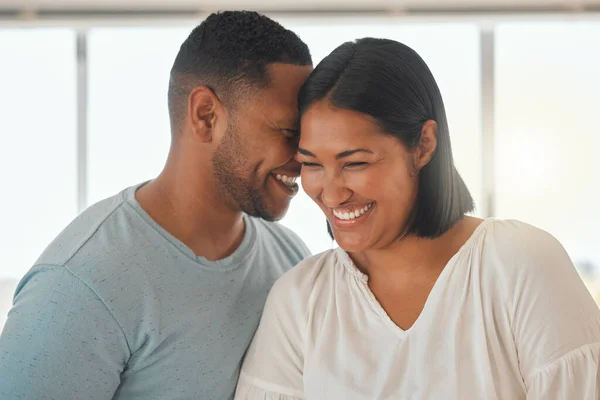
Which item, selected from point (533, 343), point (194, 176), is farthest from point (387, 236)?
point (194, 176)

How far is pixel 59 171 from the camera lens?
473cm

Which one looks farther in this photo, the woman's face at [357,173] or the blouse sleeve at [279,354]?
the blouse sleeve at [279,354]

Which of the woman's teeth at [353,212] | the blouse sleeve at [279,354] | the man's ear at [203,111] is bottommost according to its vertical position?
the blouse sleeve at [279,354]

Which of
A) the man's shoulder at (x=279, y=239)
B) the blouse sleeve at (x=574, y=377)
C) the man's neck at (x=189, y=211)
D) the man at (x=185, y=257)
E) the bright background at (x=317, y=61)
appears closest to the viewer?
the blouse sleeve at (x=574, y=377)

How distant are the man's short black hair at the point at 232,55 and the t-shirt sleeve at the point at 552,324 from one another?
0.67 meters

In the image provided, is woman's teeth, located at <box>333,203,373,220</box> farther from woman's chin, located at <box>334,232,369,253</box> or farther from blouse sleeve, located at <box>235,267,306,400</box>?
blouse sleeve, located at <box>235,267,306,400</box>

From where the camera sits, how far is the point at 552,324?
1.33m

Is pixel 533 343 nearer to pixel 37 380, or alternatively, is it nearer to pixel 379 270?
pixel 379 270

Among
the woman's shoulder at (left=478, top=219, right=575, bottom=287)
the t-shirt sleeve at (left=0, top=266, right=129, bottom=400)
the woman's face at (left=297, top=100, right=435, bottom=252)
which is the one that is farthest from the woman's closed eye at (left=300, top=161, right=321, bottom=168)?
the t-shirt sleeve at (left=0, top=266, right=129, bottom=400)

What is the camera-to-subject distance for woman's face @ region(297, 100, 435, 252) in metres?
1.44

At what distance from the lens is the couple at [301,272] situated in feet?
4.57

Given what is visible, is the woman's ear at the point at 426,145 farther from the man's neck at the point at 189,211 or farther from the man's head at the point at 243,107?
the man's neck at the point at 189,211

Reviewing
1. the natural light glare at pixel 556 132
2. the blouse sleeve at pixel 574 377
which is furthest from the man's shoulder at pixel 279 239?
the natural light glare at pixel 556 132

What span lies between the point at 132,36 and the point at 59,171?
960mm
